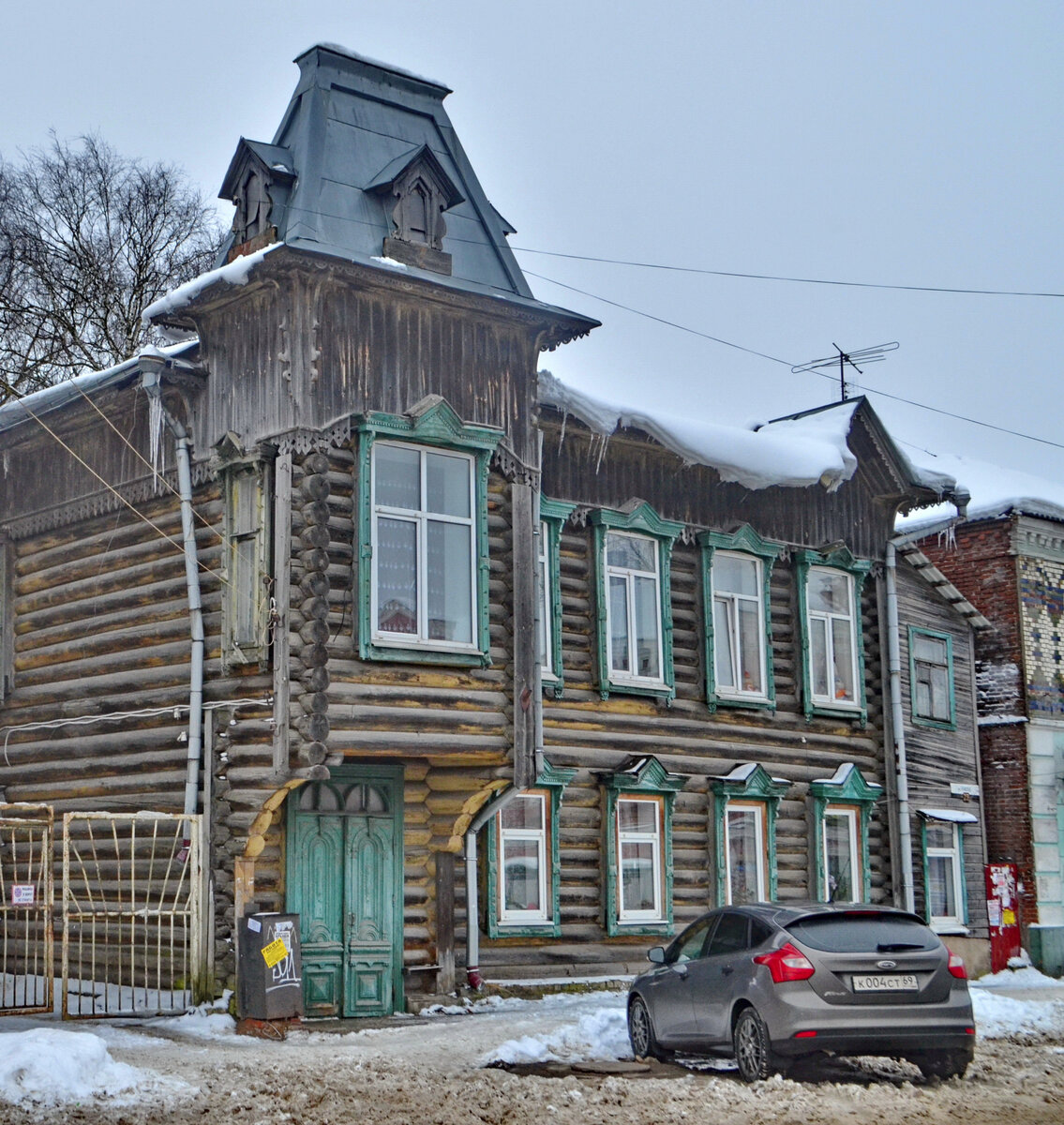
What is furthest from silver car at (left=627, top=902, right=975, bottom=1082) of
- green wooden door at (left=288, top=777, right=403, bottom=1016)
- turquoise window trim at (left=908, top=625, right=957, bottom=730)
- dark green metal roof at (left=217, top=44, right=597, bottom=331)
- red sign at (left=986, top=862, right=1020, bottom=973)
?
red sign at (left=986, top=862, right=1020, bottom=973)

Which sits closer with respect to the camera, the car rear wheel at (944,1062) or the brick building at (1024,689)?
the car rear wheel at (944,1062)

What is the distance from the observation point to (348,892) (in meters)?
17.8

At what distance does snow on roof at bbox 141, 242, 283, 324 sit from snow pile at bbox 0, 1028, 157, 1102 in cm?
808

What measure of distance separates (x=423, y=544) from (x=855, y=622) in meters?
9.82

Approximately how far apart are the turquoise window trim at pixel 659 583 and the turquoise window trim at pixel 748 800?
1.53 m

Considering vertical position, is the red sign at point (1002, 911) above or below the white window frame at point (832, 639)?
below

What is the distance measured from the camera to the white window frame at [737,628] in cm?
2288

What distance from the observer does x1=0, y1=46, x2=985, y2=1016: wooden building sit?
16953 millimetres

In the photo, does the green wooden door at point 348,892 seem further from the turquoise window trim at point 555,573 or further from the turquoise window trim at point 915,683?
the turquoise window trim at point 915,683

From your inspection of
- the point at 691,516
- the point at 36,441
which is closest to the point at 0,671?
the point at 36,441

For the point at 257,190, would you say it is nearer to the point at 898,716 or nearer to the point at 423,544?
the point at 423,544

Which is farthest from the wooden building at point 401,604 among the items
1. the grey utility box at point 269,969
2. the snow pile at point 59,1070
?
the snow pile at point 59,1070

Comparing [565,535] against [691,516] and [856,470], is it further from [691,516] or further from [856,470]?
[856,470]

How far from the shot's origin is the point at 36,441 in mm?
21203
